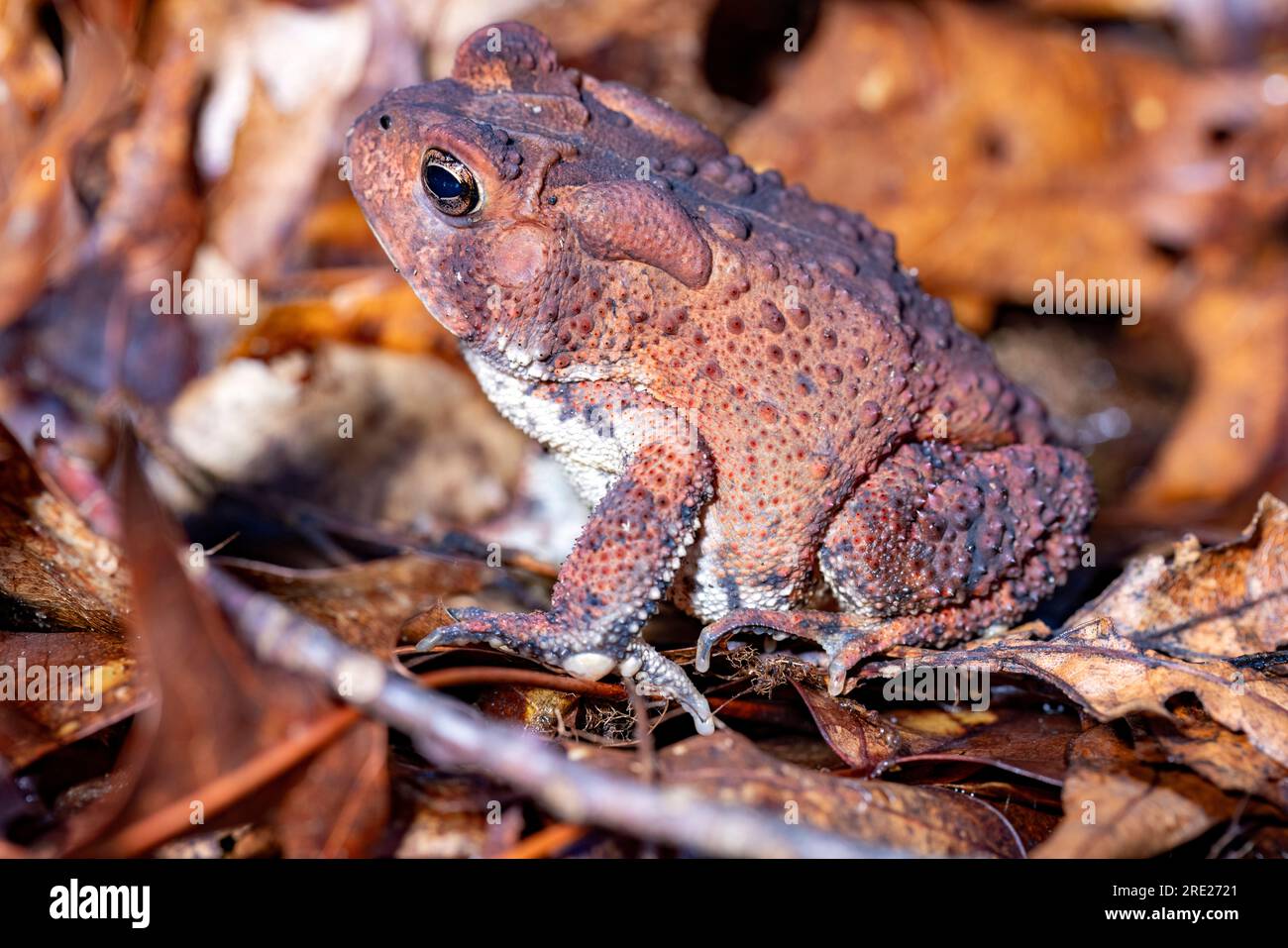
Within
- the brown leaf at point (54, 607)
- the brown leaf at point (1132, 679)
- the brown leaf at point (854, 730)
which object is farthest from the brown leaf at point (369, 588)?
the brown leaf at point (1132, 679)

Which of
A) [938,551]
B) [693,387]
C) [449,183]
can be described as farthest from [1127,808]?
[449,183]

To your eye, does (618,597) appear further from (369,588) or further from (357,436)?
(357,436)

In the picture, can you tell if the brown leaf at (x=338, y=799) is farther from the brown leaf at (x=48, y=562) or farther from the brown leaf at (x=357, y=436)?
the brown leaf at (x=357, y=436)

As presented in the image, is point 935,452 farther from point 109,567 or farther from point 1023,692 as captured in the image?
point 109,567

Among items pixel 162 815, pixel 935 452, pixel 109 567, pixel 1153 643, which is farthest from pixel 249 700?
pixel 1153 643

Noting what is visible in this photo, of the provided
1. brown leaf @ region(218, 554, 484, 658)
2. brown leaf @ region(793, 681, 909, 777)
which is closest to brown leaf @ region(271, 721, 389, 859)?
brown leaf @ region(218, 554, 484, 658)
